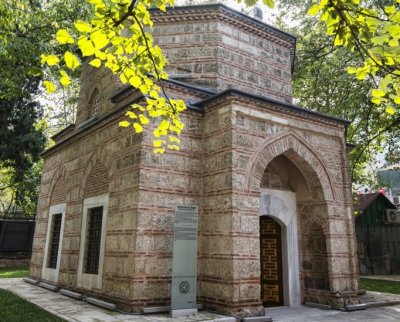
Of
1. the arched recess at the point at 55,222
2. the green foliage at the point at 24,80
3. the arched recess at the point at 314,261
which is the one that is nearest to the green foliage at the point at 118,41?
the green foliage at the point at 24,80

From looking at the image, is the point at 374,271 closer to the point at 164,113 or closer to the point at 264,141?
the point at 264,141

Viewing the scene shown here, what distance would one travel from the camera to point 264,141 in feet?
24.6

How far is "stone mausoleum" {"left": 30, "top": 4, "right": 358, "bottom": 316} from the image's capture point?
675cm

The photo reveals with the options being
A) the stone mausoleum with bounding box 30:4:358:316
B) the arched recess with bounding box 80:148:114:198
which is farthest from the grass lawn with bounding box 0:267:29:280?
the arched recess with bounding box 80:148:114:198

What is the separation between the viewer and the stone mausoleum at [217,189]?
266 inches

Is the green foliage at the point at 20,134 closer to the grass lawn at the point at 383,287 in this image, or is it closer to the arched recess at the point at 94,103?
the arched recess at the point at 94,103

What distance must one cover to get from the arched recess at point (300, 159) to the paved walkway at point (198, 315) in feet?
8.27

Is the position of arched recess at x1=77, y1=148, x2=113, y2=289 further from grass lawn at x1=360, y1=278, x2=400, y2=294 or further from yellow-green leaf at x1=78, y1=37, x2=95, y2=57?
grass lawn at x1=360, y1=278, x2=400, y2=294

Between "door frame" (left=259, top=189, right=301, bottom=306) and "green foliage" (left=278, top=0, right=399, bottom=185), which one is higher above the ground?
"green foliage" (left=278, top=0, right=399, bottom=185)

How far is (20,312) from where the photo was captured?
6770 mm

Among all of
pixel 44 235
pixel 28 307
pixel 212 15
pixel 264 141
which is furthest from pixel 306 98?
pixel 28 307

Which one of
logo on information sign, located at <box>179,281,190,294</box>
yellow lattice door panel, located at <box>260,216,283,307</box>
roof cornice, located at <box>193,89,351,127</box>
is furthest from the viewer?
yellow lattice door panel, located at <box>260,216,283,307</box>

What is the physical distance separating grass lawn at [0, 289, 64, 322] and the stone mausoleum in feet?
3.90

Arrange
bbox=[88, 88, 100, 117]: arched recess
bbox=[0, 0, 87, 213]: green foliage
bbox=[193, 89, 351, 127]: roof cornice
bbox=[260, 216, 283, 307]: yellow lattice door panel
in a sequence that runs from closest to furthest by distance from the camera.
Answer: bbox=[193, 89, 351, 127]: roof cornice < bbox=[0, 0, 87, 213]: green foliage < bbox=[260, 216, 283, 307]: yellow lattice door panel < bbox=[88, 88, 100, 117]: arched recess
